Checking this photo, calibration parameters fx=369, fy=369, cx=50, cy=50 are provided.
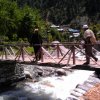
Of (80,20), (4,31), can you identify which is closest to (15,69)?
(4,31)

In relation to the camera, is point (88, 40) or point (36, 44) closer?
point (88, 40)

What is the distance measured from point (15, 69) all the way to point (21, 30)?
18764 millimetres

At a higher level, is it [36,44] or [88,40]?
[88,40]

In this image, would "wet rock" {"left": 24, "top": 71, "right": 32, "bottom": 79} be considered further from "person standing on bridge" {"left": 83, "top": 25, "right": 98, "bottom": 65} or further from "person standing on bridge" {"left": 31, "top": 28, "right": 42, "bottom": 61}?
"person standing on bridge" {"left": 83, "top": 25, "right": 98, "bottom": 65}

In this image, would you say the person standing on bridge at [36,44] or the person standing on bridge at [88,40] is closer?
the person standing on bridge at [88,40]

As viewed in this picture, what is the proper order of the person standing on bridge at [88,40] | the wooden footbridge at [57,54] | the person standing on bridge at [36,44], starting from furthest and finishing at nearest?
the person standing on bridge at [36,44], the wooden footbridge at [57,54], the person standing on bridge at [88,40]

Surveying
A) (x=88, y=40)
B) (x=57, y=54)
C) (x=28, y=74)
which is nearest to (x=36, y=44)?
(x=57, y=54)

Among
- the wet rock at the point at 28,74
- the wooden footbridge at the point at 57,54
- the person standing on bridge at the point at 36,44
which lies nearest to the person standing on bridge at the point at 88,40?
the wooden footbridge at the point at 57,54

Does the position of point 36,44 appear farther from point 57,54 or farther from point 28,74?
point 28,74

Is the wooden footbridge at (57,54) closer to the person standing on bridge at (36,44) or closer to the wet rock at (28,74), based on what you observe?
the person standing on bridge at (36,44)

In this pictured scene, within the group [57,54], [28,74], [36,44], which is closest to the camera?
[36,44]

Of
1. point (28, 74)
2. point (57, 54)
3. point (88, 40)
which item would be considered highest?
point (88, 40)

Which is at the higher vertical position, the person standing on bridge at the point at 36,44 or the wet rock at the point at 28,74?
the person standing on bridge at the point at 36,44

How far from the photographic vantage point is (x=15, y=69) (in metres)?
25.5
